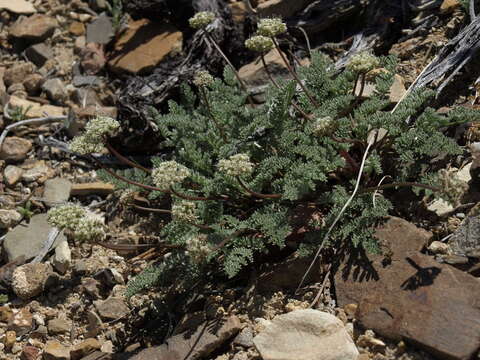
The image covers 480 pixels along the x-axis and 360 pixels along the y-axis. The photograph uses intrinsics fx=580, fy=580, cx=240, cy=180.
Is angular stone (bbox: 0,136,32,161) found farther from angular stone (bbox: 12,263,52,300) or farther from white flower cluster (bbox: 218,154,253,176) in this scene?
white flower cluster (bbox: 218,154,253,176)

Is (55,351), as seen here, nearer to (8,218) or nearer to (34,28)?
(8,218)

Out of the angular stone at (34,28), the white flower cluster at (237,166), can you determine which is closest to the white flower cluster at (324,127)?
the white flower cluster at (237,166)

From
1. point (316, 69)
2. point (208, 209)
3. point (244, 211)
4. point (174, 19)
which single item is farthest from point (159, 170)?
point (174, 19)

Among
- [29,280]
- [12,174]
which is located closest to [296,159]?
[29,280]

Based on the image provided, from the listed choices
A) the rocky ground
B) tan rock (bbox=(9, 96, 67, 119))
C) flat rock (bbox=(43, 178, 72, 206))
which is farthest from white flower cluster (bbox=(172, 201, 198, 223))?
tan rock (bbox=(9, 96, 67, 119))

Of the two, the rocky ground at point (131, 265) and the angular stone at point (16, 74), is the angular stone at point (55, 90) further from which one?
the angular stone at point (16, 74)

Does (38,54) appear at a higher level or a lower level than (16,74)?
higher
